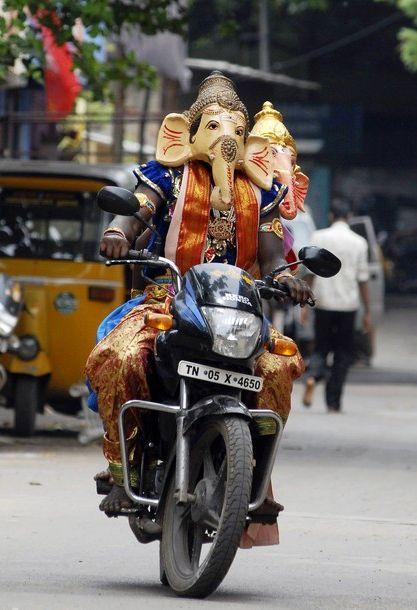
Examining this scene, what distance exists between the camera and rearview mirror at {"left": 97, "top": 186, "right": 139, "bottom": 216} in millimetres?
6422

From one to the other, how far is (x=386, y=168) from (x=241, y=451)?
31.3m

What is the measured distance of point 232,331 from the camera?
20.5 feet

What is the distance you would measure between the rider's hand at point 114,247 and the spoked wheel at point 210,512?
0.73m

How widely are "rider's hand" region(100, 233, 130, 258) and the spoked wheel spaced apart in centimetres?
73

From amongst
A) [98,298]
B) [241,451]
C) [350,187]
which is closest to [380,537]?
[241,451]

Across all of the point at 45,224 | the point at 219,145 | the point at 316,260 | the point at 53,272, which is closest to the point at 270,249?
the point at 316,260

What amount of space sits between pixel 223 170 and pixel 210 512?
145 cm

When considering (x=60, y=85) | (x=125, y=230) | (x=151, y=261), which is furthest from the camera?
(x=60, y=85)

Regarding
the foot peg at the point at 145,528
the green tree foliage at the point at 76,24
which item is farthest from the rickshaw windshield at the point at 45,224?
the foot peg at the point at 145,528

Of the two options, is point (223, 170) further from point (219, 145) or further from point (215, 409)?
point (215, 409)

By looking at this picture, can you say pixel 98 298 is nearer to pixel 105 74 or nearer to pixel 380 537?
pixel 105 74

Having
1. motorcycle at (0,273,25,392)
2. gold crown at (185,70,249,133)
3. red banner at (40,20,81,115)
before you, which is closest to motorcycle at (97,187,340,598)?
gold crown at (185,70,249,133)

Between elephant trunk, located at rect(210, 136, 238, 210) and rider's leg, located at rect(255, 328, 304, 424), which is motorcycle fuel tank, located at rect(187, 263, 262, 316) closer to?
rider's leg, located at rect(255, 328, 304, 424)

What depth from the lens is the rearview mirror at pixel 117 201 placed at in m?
6.42
